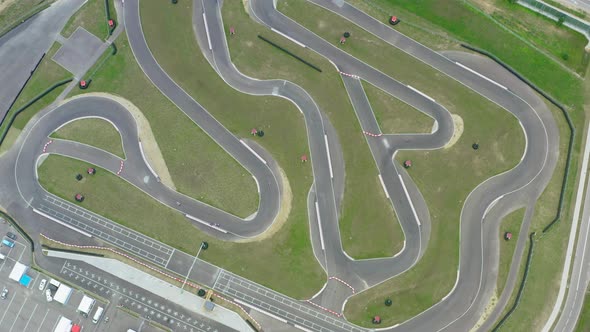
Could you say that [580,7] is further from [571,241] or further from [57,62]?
[57,62]

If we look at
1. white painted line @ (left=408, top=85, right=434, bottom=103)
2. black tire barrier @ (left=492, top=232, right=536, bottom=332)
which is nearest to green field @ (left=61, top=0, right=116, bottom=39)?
white painted line @ (left=408, top=85, right=434, bottom=103)

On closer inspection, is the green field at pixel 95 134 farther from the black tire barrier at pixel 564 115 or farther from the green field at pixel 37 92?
the black tire barrier at pixel 564 115

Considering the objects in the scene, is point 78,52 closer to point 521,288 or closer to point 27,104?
point 27,104

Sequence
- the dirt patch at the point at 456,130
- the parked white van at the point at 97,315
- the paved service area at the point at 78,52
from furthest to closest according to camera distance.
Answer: the paved service area at the point at 78,52, the dirt patch at the point at 456,130, the parked white van at the point at 97,315

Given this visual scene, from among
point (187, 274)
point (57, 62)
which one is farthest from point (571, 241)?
point (57, 62)

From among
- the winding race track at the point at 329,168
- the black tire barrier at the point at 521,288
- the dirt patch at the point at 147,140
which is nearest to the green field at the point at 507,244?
the winding race track at the point at 329,168

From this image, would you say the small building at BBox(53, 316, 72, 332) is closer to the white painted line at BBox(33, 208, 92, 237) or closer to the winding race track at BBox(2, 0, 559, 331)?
the white painted line at BBox(33, 208, 92, 237)
